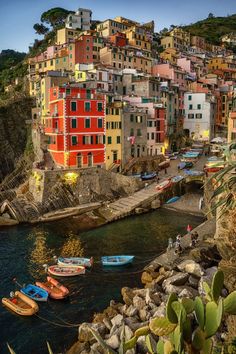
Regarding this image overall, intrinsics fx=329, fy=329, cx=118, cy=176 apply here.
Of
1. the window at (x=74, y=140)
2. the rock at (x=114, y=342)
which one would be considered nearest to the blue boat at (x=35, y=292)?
the rock at (x=114, y=342)

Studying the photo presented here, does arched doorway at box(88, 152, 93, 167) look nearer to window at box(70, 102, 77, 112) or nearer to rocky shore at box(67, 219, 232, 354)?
window at box(70, 102, 77, 112)

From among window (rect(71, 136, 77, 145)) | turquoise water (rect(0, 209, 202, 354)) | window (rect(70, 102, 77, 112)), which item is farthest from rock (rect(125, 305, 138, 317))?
window (rect(70, 102, 77, 112))

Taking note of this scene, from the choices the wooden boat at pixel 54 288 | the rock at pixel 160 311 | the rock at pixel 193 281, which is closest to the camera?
the rock at pixel 160 311

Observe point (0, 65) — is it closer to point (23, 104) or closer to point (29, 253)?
point (23, 104)

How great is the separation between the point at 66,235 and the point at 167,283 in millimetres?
17983

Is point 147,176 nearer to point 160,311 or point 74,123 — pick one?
point 74,123

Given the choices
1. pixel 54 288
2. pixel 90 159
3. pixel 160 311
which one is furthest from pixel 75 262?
pixel 90 159

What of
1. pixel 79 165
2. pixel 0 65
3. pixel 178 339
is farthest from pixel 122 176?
pixel 0 65

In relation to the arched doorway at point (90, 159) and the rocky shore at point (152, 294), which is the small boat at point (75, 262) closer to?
the rocky shore at point (152, 294)

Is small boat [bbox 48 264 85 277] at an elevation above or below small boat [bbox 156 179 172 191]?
below

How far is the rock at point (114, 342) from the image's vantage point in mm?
16391

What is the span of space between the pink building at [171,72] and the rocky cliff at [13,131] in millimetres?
35678

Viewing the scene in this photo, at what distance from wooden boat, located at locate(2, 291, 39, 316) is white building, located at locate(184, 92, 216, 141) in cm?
5948

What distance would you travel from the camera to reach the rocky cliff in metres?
58.6
